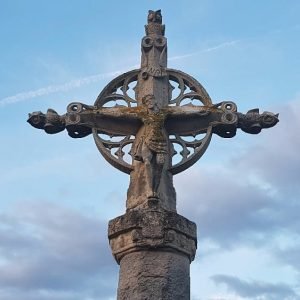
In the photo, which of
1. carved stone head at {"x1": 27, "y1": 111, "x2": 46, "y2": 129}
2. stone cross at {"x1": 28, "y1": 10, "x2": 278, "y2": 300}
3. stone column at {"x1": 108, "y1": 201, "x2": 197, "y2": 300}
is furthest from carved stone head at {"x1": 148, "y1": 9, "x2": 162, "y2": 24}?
stone column at {"x1": 108, "y1": 201, "x2": 197, "y2": 300}

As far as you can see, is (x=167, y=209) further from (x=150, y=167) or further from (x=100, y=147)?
(x=100, y=147)

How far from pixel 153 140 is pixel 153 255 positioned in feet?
5.18

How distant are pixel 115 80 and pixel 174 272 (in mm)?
3102

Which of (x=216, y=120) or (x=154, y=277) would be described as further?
(x=216, y=120)

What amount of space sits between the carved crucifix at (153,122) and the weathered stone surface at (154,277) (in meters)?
0.73

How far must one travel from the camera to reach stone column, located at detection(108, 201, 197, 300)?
329 inches

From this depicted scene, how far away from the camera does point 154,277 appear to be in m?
8.41

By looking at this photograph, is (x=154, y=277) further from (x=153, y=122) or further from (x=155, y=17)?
(x=155, y=17)

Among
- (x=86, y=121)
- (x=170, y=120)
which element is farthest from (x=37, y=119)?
(x=170, y=120)

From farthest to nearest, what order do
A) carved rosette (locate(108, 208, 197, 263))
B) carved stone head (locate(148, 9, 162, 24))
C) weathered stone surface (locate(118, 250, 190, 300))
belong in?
carved stone head (locate(148, 9, 162, 24)), carved rosette (locate(108, 208, 197, 263)), weathered stone surface (locate(118, 250, 190, 300))

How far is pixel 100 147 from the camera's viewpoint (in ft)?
31.3

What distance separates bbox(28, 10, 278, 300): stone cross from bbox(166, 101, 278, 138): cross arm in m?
0.01

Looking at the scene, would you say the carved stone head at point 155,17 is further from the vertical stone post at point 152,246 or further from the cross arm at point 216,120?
the vertical stone post at point 152,246

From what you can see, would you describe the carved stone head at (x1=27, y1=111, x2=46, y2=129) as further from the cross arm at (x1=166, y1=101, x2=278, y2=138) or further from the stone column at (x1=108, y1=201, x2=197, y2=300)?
the stone column at (x1=108, y1=201, x2=197, y2=300)
